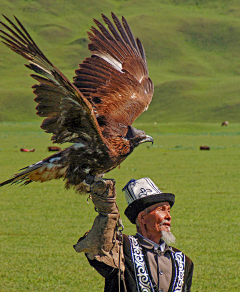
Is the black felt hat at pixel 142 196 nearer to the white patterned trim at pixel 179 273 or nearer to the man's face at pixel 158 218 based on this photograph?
the man's face at pixel 158 218

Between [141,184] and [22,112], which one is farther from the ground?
[141,184]

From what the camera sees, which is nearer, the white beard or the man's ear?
the white beard

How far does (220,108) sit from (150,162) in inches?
3186

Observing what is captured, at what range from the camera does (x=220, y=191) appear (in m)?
13.3

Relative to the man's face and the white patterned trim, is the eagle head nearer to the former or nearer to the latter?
the man's face

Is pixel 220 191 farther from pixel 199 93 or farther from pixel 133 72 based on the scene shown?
pixel 199 93

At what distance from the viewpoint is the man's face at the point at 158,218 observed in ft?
10.4

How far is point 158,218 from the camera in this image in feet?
10.4

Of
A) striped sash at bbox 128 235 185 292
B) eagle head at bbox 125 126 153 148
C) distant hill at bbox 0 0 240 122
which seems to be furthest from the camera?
Result: distant hill at bbox 0 0 240 122

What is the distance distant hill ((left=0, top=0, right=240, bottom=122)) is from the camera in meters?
105

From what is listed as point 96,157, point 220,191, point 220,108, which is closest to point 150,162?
point 220,191

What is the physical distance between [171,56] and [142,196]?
15169 cm

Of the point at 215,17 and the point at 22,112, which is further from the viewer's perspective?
the point at 215,17

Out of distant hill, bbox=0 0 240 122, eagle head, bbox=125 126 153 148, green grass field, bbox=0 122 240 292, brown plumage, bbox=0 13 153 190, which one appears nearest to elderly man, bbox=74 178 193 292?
brown plumage, bbox=0 13 153 190
